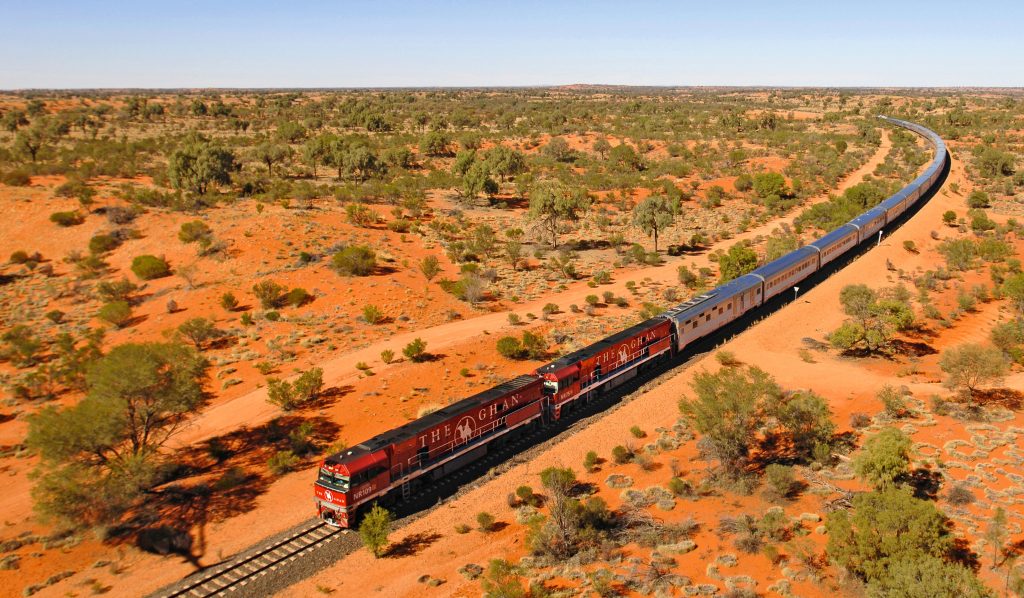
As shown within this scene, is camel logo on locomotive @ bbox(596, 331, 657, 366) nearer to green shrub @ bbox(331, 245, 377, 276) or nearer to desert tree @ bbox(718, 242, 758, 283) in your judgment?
desert tree @ bbox(718, 242, 758, 283)

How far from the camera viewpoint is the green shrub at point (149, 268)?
51406 millimetres

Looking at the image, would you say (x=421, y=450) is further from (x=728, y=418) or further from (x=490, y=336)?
(x=490, y=336)

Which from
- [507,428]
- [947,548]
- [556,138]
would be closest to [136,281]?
[507,428]

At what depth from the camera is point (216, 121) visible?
145375 mm

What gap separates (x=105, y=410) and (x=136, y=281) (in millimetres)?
29920

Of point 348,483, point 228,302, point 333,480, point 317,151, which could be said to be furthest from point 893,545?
point 317,151

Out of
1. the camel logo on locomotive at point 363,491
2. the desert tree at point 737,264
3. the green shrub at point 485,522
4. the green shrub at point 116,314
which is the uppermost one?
the desert tree at point 737,264

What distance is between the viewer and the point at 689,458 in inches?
1112

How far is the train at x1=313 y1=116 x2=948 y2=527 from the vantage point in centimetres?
2341

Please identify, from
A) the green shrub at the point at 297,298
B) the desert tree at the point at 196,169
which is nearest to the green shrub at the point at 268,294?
the green shrub at the point at 297,298

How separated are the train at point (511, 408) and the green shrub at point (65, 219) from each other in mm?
51457

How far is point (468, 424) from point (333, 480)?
641 cm

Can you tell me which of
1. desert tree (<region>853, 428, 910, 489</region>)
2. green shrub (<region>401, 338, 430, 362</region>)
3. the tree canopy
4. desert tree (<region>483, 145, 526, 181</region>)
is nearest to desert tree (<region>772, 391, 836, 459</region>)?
desert tree (<region>853, 428, 910, 489</region>)

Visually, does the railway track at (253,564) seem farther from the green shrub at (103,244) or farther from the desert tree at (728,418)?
the green shrub at (103,244)
